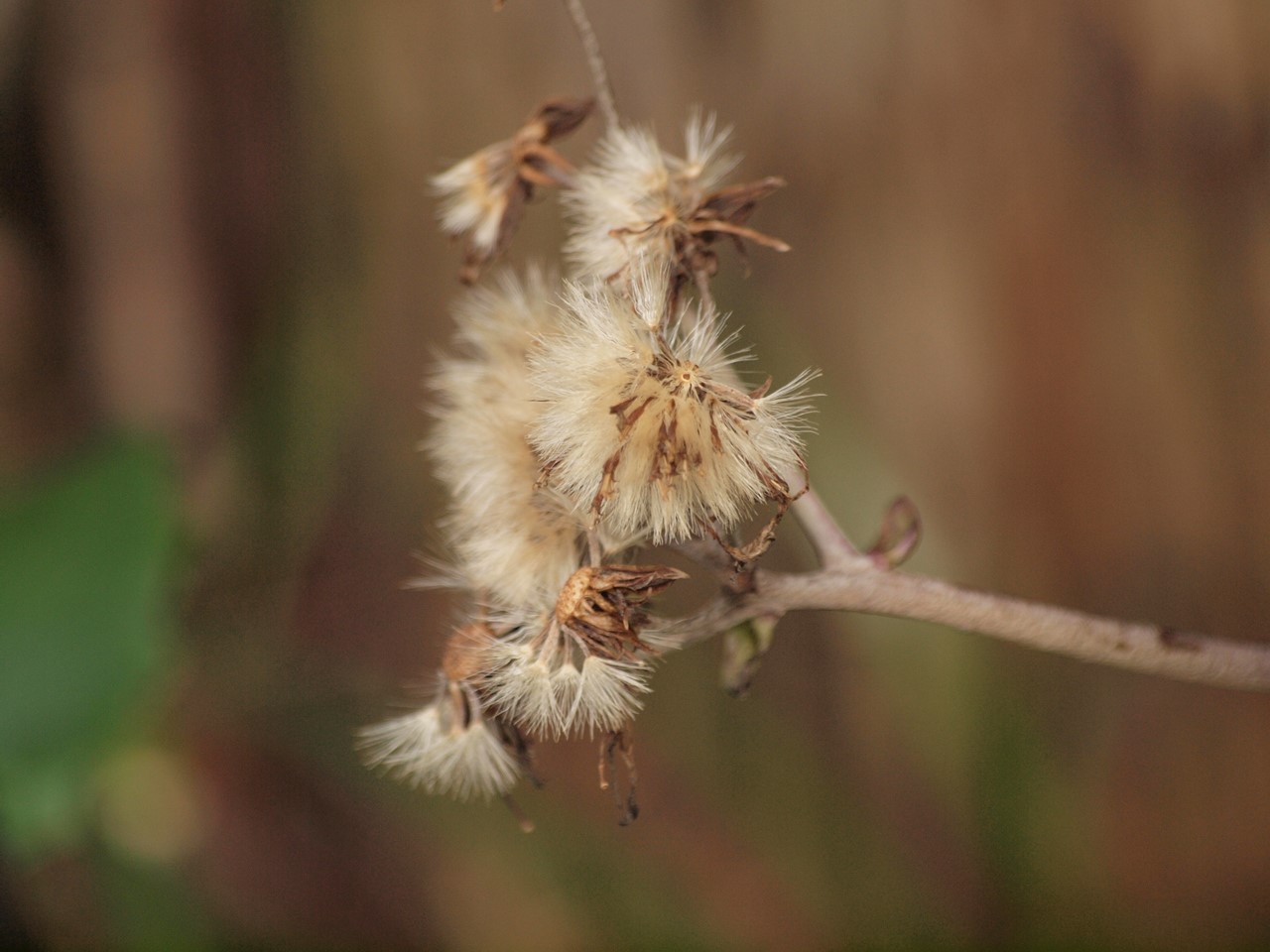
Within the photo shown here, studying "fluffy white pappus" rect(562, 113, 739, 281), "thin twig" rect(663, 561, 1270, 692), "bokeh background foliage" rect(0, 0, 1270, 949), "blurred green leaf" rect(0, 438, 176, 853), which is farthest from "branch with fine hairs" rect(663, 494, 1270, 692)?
"blurred green leaf" rect(0, 438, 176, 853)

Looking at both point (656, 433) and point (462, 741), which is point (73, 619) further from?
point (656, 433)

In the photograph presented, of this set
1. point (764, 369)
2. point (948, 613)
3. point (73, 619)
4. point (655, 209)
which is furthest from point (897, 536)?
point (73, 619)

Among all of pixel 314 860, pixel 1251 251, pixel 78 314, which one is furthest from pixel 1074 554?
pixel 78 314

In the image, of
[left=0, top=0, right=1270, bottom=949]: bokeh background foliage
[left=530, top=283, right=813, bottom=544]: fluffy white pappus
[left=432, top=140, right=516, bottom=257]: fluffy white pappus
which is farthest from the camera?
[left=0, top=0, right=1270, bottom=949]: bokeh background foliage

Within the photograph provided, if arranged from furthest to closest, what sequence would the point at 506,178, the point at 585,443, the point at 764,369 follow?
the point at 764,369 < the point at 506,178 < the point at 585,443

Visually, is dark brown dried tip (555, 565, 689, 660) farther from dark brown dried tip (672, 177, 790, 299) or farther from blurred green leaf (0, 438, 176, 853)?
blurred green leaf (0, 438, 176, 853)

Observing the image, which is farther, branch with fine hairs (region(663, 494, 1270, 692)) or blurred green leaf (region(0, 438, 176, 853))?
blurred green leaf (region(0, 438, 176, 853))
